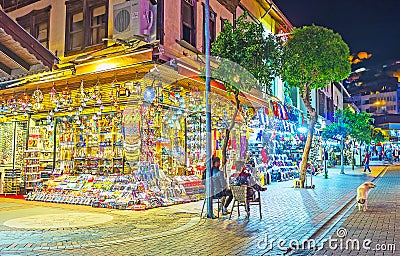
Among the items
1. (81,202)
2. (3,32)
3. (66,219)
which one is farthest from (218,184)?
(3,32)

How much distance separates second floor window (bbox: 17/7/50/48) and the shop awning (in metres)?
9.29

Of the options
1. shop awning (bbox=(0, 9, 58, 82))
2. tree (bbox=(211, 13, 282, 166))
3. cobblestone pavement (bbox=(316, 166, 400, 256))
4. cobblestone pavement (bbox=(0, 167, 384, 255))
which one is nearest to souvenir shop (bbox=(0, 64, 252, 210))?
cobblestone pavement (bbox=(0, 167, 384, 255))

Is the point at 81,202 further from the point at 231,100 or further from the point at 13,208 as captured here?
the point at 231,100

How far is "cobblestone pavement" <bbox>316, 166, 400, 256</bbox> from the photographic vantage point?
7.22m

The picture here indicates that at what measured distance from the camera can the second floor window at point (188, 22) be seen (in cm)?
1529

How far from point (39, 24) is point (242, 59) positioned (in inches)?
359

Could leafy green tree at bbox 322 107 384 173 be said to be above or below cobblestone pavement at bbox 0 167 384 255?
above

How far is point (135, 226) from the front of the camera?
945cm

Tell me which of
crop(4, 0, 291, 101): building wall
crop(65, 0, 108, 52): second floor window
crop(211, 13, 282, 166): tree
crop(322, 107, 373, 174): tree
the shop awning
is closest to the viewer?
the shop awning

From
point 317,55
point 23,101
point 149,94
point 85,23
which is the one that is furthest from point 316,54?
point 23,101

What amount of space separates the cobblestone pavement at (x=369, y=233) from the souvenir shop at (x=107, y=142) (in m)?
5.55

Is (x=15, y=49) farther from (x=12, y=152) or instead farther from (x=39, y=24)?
(x=12, y=152)

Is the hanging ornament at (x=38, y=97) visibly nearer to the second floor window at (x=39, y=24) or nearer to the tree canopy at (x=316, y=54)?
the second floor window at (x=39, y=24)

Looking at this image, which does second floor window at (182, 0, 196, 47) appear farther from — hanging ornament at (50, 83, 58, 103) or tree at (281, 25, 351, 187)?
hanging ornament at (50, 83, 58, 103)
